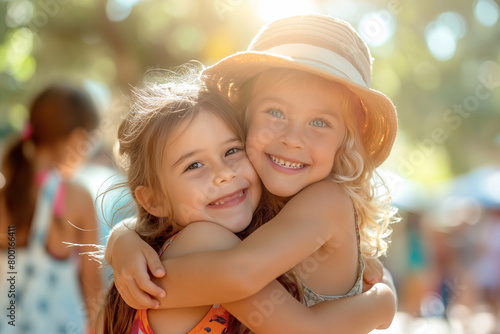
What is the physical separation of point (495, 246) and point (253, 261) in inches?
255

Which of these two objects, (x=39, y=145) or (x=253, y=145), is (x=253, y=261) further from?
(x=39, y=145)

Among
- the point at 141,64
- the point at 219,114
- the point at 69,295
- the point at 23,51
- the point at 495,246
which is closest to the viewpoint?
the point at 219,114

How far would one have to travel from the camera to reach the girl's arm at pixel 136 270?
A: 6.44ft

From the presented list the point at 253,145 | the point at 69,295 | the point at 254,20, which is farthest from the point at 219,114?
the point at 254,20

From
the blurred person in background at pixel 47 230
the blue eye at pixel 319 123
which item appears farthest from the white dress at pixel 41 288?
the blue eye at pixel 319 123

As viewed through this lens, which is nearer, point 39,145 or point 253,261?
point 253,261

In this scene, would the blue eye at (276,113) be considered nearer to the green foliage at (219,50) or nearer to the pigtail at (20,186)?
the pigtail at (20,186)

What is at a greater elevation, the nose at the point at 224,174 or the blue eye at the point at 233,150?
the blue eye at the point at 233,150

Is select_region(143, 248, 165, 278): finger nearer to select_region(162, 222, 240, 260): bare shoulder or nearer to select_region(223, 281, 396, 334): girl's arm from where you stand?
select_region(162, 222, 240, 260): bare shoulder

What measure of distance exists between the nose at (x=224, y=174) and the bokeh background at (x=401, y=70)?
2236mm

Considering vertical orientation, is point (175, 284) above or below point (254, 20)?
above

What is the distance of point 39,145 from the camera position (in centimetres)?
423

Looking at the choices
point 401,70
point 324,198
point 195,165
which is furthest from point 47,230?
point 401,70

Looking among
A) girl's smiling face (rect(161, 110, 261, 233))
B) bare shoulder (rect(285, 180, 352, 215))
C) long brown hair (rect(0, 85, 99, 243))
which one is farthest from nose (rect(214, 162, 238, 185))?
long brown hair (rect(0, 85, 99, 243))
